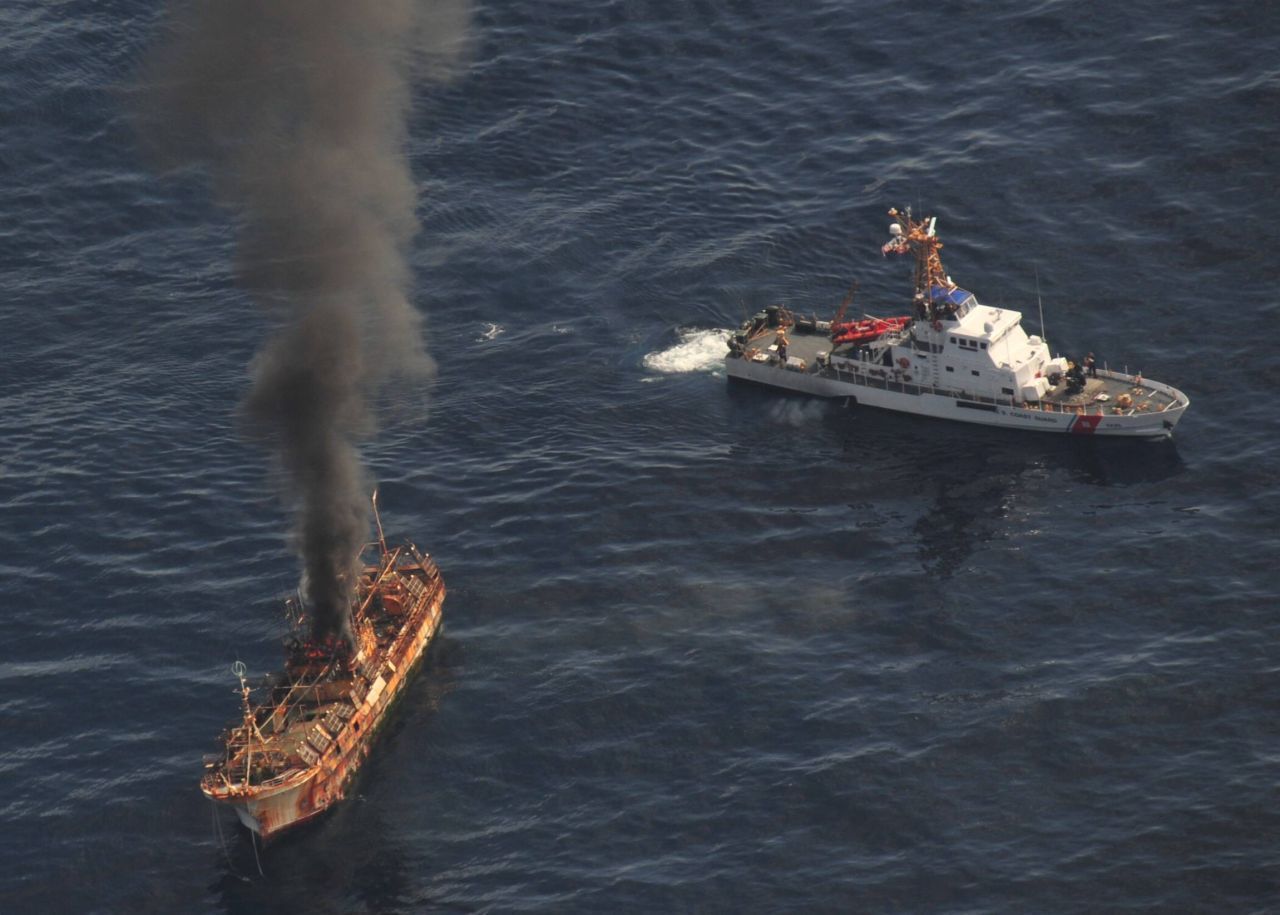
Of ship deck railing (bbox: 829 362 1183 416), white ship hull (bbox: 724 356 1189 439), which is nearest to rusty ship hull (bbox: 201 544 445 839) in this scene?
white ship hull (bbox: 724 356 1189 439)

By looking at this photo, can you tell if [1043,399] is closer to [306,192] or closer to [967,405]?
[967,405]

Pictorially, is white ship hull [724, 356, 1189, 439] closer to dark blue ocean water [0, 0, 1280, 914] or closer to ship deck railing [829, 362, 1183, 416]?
ship deck railing [829, 362, 1183, 416]

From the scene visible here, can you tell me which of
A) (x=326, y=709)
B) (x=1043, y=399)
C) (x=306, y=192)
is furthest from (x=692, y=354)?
(x=326, y=709)

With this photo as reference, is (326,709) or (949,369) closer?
(326,709)

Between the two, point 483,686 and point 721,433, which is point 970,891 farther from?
point 721,433

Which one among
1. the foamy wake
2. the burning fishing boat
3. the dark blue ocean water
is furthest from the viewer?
the foamy wake

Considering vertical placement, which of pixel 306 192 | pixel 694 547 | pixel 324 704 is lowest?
pixel 324 704

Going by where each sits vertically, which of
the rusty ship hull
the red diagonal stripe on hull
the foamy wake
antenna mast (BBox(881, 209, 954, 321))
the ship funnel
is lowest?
the rusty ship hull
